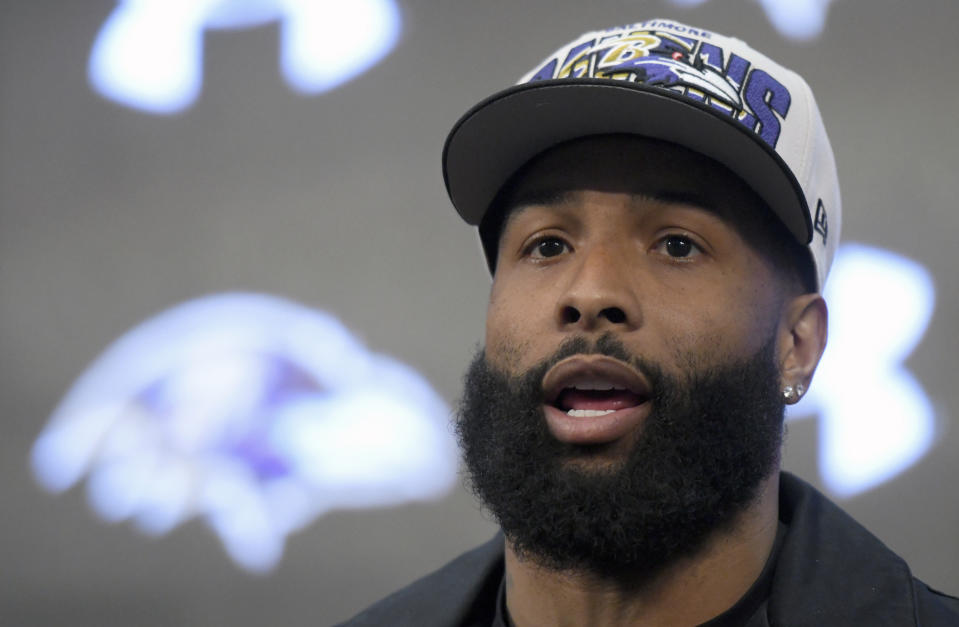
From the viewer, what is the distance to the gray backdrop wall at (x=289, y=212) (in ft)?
5.62

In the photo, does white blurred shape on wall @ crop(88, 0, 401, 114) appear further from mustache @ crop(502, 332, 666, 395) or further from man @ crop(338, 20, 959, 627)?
mustache @ crop(502, 332, 666, 395)

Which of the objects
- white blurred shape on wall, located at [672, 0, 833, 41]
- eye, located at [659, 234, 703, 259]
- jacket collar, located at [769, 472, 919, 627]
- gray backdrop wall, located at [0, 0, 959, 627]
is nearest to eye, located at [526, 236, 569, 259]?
eye, located at [659, 234, 703, 259]

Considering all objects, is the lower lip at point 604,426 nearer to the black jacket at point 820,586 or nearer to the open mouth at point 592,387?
the open mouth at point 592,387

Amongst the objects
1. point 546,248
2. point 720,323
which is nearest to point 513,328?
point 546,248

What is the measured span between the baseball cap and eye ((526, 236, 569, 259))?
0.34ft

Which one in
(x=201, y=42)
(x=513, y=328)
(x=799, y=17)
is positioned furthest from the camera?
(x=201, y=42)

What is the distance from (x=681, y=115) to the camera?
106 cm

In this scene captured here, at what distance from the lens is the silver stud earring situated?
1.12 m

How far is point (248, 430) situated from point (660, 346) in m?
0.96

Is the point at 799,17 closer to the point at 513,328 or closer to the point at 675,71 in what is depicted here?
the point at 675,71

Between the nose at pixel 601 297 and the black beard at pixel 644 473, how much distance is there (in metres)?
0.02

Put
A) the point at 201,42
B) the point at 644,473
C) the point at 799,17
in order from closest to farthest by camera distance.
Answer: the point at 644,473
the point at 799,17
the point at 201,42

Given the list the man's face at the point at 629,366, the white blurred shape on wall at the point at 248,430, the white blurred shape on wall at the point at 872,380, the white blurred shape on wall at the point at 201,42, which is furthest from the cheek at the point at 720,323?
the white blurred shape on wall at the point at 201,42

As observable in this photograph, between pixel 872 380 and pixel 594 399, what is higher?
pixel 594 399
